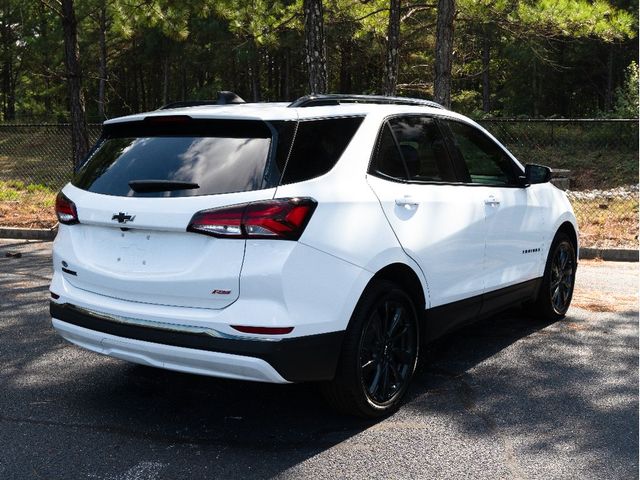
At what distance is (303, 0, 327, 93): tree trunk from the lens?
34.8 feet

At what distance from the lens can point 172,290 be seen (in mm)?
3604

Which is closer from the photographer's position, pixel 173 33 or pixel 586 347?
pixel 586 347

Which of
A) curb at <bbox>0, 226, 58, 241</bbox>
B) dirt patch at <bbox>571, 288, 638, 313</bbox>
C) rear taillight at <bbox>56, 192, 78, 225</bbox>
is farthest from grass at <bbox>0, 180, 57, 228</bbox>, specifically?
dirt patch at <bbox>571, 288, 638, 313</bbox>

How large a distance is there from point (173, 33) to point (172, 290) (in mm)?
11358

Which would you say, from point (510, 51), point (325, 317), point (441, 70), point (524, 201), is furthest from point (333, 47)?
point (325, 317)

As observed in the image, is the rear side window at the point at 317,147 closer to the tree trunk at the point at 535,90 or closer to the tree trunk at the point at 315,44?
the tree trunk at the point at 315,44

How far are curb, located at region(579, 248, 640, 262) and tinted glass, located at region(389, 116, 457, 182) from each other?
252 inches

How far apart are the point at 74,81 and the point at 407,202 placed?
935 centimetres

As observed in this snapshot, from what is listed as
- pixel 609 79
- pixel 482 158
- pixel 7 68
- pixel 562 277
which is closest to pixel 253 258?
pixel 482 158

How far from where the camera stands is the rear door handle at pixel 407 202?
416 cm

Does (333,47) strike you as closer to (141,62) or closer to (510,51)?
(510,51)

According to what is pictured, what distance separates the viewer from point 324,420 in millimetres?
4125

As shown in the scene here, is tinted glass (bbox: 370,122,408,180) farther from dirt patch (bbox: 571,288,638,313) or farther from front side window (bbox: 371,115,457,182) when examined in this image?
dirt patch (bbox: 571,288,638,313)

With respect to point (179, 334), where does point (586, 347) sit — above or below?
below
